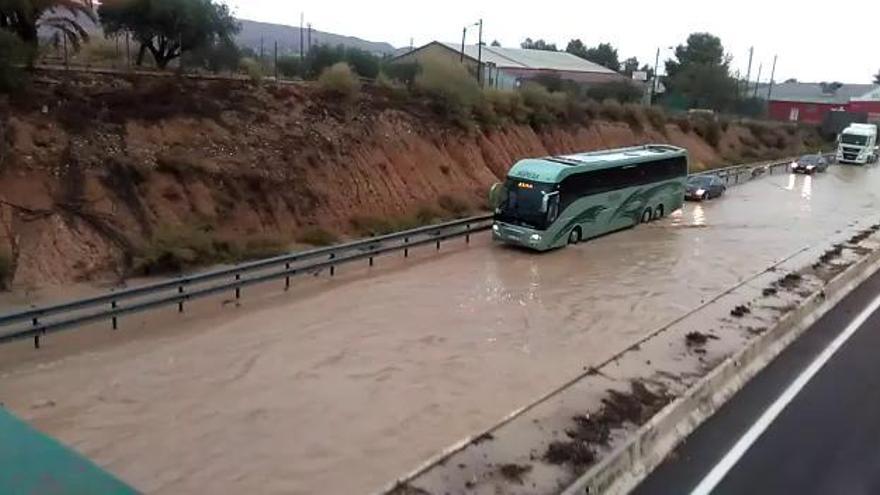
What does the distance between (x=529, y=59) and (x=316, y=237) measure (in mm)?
64082

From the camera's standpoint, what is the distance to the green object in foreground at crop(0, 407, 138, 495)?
514cm

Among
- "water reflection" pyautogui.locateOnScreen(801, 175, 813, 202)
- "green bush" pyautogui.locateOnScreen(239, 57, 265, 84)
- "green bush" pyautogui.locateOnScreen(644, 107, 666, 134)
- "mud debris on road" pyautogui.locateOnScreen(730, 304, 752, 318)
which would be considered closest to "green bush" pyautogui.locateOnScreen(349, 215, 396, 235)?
"green bush" pyautogui.locateOnScreen(239, 57, 265, 84)

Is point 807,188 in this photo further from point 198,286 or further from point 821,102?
point 821,102

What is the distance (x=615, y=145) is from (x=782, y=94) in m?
78.4

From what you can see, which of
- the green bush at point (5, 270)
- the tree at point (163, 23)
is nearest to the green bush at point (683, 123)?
the tree at point (163, 23)

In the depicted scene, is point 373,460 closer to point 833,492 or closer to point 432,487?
point 432,487

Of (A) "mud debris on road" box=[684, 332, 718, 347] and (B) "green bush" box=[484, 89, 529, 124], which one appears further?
(B) "green bush" box=[484, 89, 529, 124]

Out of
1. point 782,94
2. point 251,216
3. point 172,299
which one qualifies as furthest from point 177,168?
point 782,94

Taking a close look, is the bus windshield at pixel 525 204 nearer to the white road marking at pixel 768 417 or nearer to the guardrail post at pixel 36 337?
the white road marking at pixel 768 417

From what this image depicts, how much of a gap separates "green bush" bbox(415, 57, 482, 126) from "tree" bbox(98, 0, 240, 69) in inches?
384

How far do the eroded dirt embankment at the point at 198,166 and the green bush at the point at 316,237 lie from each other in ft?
1.17

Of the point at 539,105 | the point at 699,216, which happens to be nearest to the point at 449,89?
the point at 539,105

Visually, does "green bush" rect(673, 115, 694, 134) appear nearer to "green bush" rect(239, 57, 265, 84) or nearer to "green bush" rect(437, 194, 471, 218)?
"green bush" rect(437, 194, 471, 218)

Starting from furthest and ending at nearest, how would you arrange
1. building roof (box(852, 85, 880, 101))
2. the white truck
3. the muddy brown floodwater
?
building roof (box(852, 85, 880, 101)) → the white truck → the muddy brown floodwater
